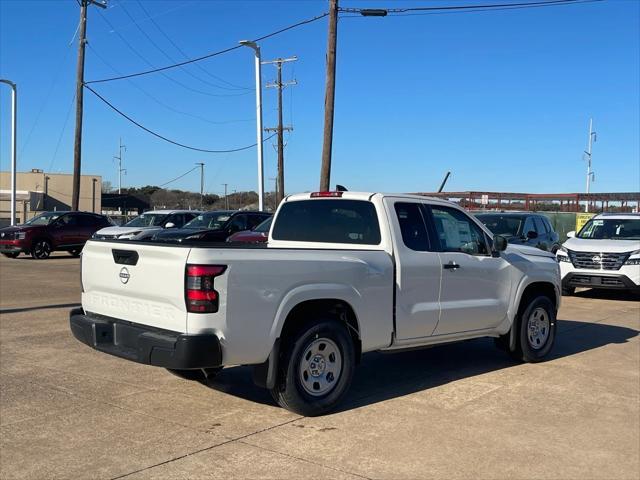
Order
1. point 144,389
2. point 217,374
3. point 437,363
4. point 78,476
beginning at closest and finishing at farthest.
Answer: point 78,476 → point 144,389 → point 217,374 → point 437,363

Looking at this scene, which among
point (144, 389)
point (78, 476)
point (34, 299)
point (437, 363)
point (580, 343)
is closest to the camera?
point (78, 476)

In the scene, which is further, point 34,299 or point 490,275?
point 34,299

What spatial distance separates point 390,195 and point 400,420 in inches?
83.3

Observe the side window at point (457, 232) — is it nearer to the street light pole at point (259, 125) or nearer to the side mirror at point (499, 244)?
the side mirror at point (499, 244)

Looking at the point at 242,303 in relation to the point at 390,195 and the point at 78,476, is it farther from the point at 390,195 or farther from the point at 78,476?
the point at 390,195

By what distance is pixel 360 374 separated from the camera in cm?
671

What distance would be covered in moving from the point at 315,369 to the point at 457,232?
7.55ft

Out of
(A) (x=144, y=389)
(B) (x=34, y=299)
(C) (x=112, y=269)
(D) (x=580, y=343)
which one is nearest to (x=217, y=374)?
(A) (x=144, y=389)

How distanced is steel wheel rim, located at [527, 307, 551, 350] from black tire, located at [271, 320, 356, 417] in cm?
279

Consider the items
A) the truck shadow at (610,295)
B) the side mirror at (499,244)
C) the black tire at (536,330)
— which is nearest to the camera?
the side mirror at (499,244)

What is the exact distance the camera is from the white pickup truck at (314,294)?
15.1 ft

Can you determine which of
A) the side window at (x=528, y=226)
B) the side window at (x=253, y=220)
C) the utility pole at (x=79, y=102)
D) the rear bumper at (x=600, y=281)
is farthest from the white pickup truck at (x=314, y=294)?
the utility pole at (x=79, y=102)

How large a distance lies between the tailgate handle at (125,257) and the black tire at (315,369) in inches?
53.4

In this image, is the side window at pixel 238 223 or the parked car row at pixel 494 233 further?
the side window at pixel 238 223
